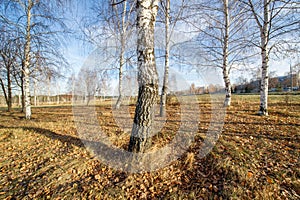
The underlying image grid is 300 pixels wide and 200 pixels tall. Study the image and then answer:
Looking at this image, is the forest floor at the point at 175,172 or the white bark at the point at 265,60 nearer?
the forest floor at the point at 175,172

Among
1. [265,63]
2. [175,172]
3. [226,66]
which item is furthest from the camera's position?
[226,66]

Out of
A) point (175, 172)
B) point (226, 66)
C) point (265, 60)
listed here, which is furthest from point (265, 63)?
point (175, 172)

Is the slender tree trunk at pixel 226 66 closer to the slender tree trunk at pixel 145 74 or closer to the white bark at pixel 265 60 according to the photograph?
the white bark at pixel 265 60

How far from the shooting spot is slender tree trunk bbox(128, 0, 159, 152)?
2891 mm

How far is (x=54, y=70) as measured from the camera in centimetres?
809

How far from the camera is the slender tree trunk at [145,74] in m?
2.89

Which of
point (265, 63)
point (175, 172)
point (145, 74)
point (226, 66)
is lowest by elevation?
point (175, 172)

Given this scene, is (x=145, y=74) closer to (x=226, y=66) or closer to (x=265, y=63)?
(x=265, y=63)

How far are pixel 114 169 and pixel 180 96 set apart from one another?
1027 centimetres

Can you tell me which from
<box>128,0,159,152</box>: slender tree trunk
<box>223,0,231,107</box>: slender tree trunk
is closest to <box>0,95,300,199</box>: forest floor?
<box>128,0,159,152</box>: slender tree trunk

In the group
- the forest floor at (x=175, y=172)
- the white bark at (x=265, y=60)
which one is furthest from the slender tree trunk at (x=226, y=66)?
the forest floor at (x=175, y=172)

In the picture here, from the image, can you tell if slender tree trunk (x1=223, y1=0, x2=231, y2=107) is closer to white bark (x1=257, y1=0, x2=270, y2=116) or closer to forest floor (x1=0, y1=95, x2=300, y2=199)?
white bark (x1=257, y1=0, x2=270, y2=116)

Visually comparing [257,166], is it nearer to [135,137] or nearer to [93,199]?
[135,137]

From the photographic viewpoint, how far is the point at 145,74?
9.66 feet
